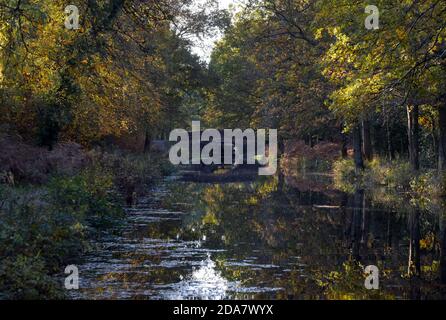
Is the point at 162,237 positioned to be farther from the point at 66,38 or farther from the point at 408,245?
the point at 66,38

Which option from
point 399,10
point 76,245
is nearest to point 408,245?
point 399,10

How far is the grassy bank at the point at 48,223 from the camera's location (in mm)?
9305

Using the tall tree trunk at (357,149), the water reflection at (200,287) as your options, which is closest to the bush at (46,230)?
the water reflection at (200,287)

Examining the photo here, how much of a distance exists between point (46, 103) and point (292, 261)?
1098cm

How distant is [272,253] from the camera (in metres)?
13.6

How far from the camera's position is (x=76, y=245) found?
41.3 ft

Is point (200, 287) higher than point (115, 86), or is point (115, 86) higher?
point (115, 86)

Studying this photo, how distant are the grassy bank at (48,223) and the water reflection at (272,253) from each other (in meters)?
0.53

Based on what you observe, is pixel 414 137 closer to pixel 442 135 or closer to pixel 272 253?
pixel 442 135

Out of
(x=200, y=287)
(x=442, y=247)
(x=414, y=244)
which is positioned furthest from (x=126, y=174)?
(x=200, y=287)

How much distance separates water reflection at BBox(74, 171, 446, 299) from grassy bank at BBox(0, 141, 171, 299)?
0.53 m

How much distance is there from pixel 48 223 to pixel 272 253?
4499 mm

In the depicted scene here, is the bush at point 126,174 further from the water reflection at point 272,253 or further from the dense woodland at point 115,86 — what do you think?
the water reflection at point 272,253

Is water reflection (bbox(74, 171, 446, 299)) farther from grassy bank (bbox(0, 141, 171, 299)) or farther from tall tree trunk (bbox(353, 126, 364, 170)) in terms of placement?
tall tree trunk (bbox(353, 126, 364, 170))
